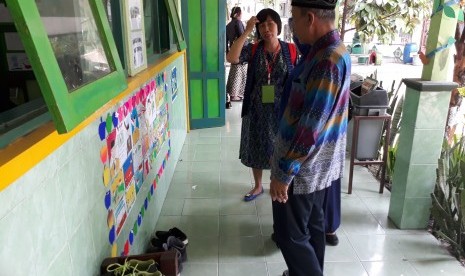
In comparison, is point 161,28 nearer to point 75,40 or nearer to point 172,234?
point 172,234

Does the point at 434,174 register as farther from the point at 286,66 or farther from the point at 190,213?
the point at 190,213

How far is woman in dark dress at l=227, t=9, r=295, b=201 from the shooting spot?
7.98 ft

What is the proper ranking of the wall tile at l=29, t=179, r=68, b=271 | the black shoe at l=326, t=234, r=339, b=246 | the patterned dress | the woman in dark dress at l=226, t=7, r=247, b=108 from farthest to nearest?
the woman in dark dress at l=226, t=7, r=247, b=108 → the patterned dress → the black shoe at l=326, t=234, r=339, b=246 → the wall tile at l=29, t=179, r=68, b=271

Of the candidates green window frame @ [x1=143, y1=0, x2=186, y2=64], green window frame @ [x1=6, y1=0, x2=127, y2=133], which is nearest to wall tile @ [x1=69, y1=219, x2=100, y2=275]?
green window frame @ [x1=6, y1=0, x2=127, y2=133]

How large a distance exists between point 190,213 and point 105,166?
4.35 ft

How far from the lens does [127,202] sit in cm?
192

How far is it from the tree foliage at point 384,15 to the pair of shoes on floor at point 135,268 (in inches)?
145

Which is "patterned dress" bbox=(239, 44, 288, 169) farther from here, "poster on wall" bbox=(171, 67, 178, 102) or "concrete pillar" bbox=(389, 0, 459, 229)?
"poster on wall" bbox=(171, 67, 178, 102)

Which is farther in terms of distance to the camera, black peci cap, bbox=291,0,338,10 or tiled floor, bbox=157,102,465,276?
tiled floor, bbox=157,102,465,276

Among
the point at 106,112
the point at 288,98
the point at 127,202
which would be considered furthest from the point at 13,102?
the point at 288,98

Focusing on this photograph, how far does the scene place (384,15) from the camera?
4.31m

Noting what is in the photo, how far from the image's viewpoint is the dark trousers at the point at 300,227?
5.66 ft

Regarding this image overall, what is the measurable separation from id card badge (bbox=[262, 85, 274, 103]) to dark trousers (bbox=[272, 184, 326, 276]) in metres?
0.98

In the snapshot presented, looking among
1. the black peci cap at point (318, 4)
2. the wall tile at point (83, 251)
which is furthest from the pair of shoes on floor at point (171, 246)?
the black peci cap at point (318, 4)
